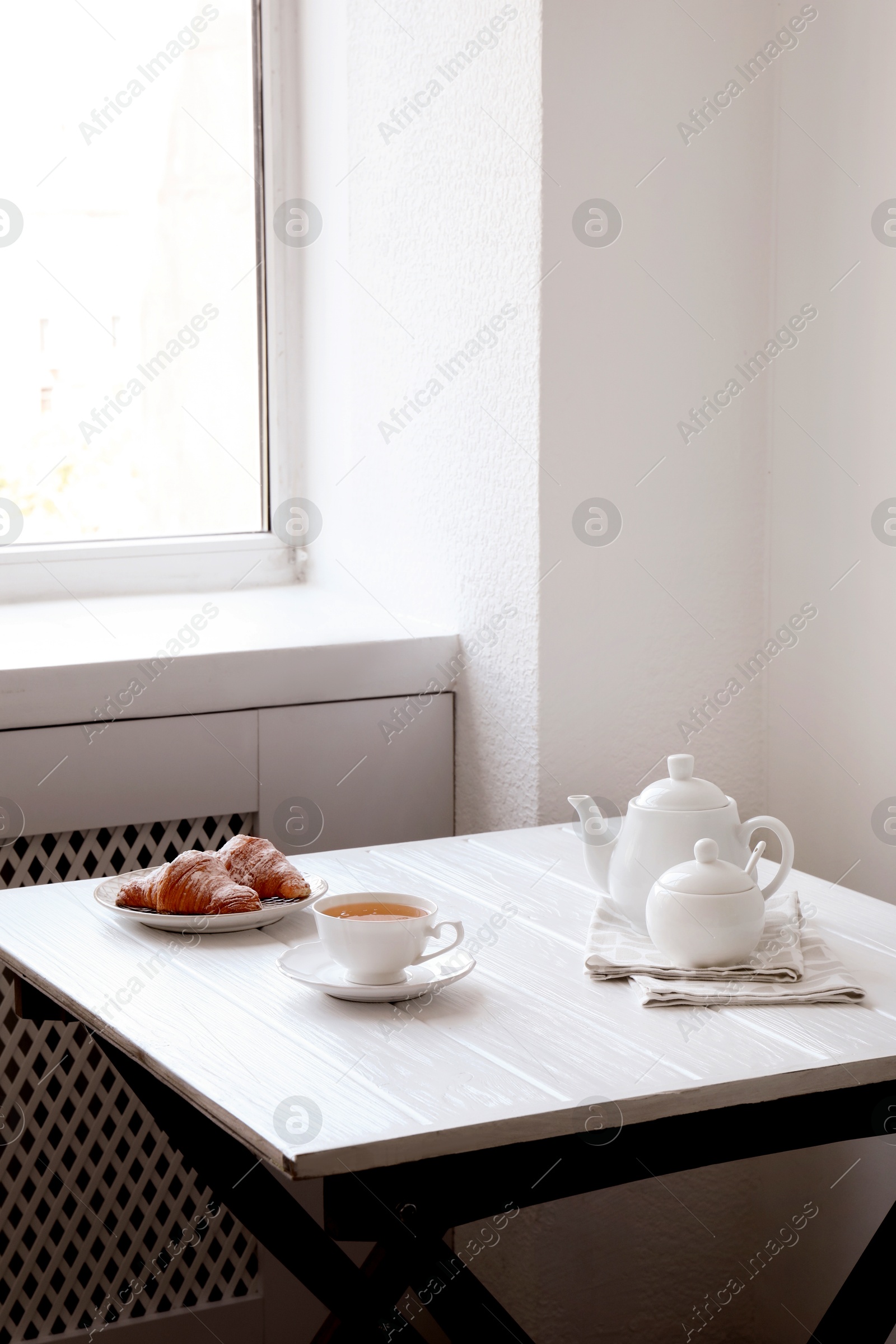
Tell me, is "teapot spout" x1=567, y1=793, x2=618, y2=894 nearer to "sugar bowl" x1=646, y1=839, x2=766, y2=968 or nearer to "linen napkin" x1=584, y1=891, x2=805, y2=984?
"linen napkin" x1=584, y1=891, x2=805, y2=984

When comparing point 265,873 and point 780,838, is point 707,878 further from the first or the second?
point 265,873

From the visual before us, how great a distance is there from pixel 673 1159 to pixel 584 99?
131cm

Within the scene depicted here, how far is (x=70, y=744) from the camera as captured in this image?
1.87m

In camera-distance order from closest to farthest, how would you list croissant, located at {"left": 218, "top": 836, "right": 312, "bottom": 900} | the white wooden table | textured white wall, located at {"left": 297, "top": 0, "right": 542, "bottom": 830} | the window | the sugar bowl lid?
the white wooden table, the sugar bowl lid, croissant, located at {"left": 218, "top": 836, "right": 312, "bottom": 900}, textured white wall, located at {"left": 297, "top": 0, "right": 542, "bottom": 830}, the window

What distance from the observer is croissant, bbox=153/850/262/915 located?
141cm

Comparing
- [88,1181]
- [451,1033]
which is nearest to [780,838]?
[451,1033]

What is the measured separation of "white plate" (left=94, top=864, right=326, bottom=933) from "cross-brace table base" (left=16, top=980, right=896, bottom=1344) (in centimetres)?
15

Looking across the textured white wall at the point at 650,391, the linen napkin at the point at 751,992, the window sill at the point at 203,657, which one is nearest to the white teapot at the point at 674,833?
the linen napkin at the point at 751,992

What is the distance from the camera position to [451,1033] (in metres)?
1.18

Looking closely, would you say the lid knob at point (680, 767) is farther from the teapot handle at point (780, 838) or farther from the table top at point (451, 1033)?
the table top at point (451, 1033)

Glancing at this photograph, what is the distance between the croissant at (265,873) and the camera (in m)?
1.46

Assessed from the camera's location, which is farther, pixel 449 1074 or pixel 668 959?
pixel 668 959

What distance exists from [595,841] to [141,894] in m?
0.45

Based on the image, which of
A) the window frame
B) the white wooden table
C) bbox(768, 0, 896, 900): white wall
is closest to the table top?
the white wooden table
